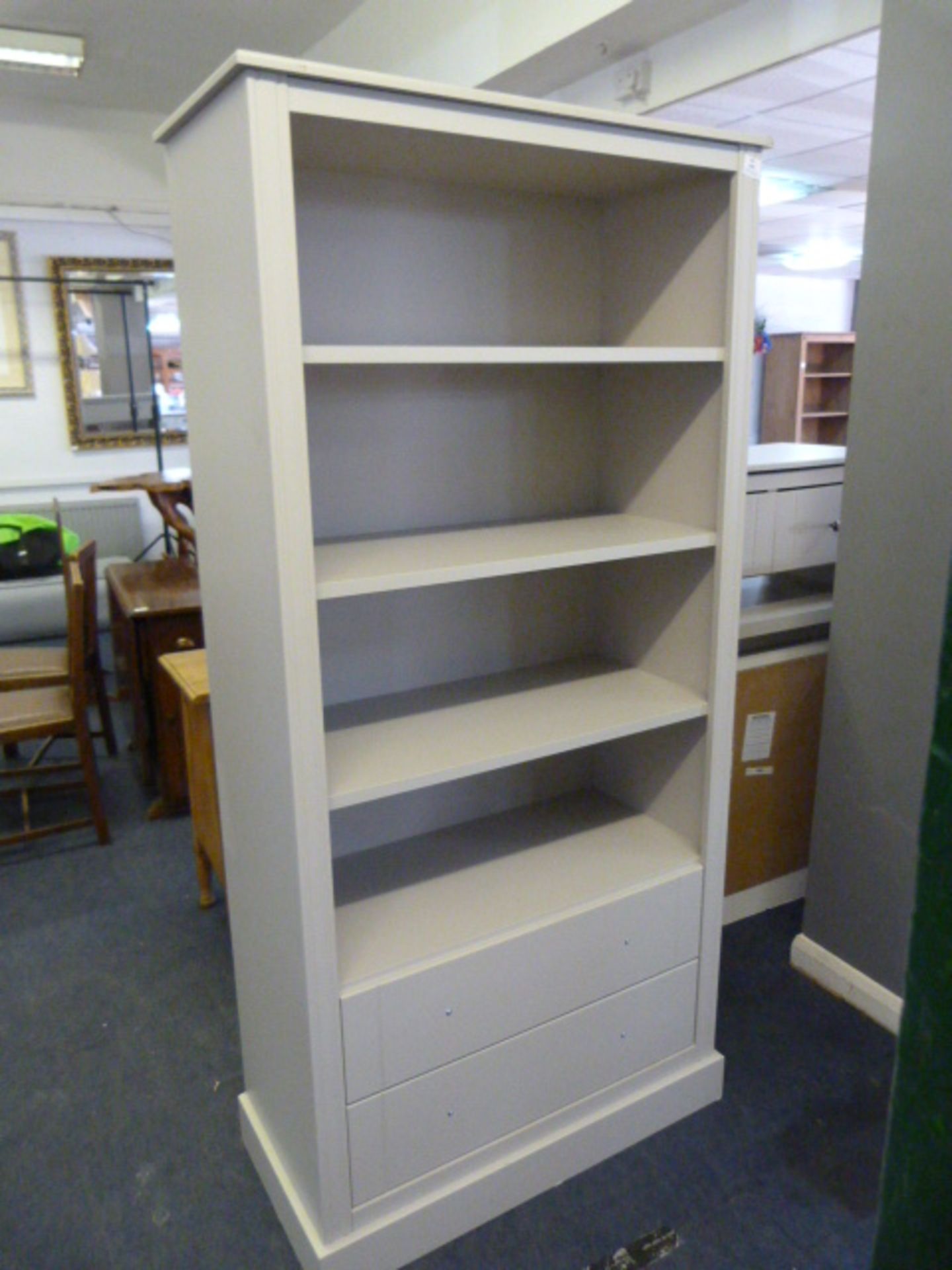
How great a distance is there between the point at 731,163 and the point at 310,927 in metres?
1.47

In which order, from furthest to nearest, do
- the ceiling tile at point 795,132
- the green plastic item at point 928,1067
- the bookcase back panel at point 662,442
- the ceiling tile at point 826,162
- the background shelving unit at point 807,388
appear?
the background shelving unit at point 807,388 < the ceiling tile at point 826,162 < the ceiling tile at point 795,132 < the bookcase back panel at point 662,442 < the green plastic item at point 928,1067

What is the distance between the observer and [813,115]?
3.84 m

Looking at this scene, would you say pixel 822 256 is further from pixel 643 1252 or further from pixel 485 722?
pixel 643 1252

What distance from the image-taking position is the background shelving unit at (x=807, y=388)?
8672 millimetres

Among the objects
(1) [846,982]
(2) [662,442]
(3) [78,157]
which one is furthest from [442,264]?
(3) [78,157]

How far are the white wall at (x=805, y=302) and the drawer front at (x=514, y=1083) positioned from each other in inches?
326

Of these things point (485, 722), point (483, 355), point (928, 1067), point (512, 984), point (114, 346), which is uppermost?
point (114, 346)

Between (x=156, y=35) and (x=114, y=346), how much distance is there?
7.22 feet

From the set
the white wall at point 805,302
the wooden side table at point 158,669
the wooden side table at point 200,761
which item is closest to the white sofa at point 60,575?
the wooden side table at point 158,669

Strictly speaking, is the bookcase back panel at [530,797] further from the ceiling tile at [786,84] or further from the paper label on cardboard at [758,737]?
the ceiling tile at [786,84]

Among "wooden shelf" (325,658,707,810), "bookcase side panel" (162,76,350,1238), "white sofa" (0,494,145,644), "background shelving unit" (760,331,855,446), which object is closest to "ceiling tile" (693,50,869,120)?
"wooden shelf" (325,658,707,810)

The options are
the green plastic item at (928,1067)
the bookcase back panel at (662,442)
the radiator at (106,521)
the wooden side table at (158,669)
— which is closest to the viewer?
the green plastic item at (928,1067)

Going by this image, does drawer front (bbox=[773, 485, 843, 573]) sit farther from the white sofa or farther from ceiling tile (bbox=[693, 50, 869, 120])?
the white sofa

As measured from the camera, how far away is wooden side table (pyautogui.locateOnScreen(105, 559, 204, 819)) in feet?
10.7
